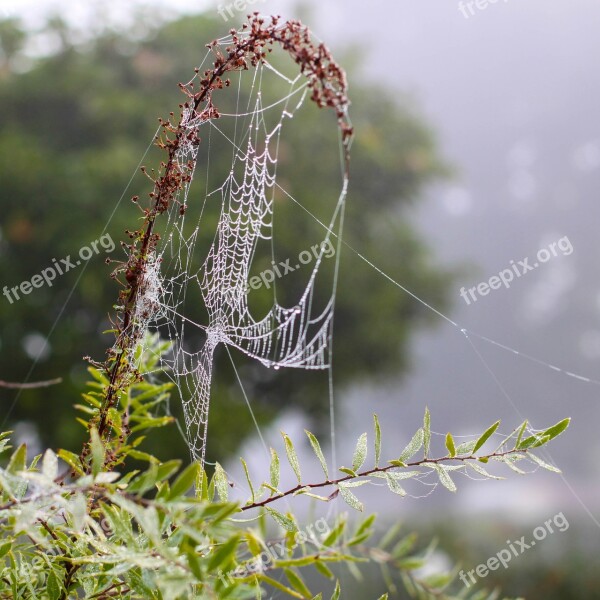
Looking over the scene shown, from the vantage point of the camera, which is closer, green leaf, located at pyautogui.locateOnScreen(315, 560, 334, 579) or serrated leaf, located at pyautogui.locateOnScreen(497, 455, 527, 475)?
green leaf, located at pyautogui.locateOnScreen(315, 560, 334, 579)

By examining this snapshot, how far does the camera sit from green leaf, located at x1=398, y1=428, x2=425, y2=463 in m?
0.55

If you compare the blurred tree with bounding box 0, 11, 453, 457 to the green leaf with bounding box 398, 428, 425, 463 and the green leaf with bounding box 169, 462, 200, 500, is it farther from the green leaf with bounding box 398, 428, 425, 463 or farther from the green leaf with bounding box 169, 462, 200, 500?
the green leaf with bounding box 169, 462, 200, 500

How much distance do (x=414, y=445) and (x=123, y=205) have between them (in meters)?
5.57

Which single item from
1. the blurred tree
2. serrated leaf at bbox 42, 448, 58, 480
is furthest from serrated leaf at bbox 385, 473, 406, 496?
the blurred tree

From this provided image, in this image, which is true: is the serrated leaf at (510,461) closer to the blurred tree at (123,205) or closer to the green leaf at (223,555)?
the green leaf at (223,555)

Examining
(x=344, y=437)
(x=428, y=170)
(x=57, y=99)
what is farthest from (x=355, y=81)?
(x=344, y=437)

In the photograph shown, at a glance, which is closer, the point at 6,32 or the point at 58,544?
the point at 58,544

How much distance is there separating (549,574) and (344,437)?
268 cm

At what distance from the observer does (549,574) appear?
208 inches

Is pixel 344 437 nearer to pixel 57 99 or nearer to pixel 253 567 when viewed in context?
pixel 57 99

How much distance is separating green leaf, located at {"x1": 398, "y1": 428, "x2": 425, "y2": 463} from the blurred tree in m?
4.58

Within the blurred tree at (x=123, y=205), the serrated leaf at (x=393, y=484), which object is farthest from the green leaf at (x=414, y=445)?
the blurred tree at (x=123, y=205)

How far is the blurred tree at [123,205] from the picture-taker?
581cm

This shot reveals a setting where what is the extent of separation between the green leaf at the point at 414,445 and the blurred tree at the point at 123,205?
4579 mm
